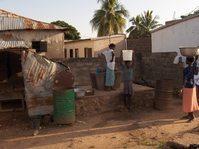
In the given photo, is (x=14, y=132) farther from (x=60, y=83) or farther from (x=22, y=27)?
(x=22, y=27)

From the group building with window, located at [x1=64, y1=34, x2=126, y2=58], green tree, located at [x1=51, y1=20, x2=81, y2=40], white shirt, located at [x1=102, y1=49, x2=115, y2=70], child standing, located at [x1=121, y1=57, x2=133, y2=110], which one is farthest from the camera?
green tree, located at [x1=51, y1=20, x2=81, y2=40]

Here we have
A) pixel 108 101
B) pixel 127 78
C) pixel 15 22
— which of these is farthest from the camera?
pixel 15 22

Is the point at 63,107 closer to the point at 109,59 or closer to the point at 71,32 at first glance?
the point at 109,59

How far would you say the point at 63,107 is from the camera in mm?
9281

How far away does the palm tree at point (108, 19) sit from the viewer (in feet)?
129

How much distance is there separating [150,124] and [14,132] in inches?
127

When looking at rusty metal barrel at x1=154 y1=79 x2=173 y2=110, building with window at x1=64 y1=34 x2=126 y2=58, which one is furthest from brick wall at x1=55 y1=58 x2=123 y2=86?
building with window at x1=64 y1=34 x2=126 y2=58

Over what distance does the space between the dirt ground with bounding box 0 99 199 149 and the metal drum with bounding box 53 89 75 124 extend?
0.19 metres

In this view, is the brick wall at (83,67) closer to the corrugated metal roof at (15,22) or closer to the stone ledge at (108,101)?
the stone ledge at (108,101)

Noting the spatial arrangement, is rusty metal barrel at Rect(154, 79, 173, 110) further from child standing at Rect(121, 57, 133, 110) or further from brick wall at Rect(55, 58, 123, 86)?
brick wall at Rect(55, 58, 123, 86)

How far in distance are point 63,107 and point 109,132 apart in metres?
1.35

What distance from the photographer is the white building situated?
1387 centimetres

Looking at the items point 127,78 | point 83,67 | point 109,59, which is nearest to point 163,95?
point 127,78

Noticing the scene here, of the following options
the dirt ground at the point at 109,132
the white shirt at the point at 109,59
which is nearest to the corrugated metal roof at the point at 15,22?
the white shirt at the point at 109,59
